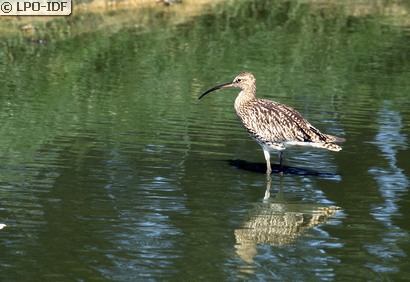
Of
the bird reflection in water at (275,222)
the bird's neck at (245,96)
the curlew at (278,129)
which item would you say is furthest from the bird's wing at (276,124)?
the bird reflection in water at (275,222)

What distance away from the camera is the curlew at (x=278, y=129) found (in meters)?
14.5

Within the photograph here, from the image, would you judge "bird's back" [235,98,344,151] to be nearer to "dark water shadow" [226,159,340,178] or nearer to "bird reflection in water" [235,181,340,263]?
"dark water shadow" [226,159,340,178]

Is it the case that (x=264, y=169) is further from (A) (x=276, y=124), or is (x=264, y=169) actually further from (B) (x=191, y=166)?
(B) (x=191, y=166)

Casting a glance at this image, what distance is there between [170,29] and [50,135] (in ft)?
42.9

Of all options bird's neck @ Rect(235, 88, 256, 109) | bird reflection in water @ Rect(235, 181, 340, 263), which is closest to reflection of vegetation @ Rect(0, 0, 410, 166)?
bird's neck @ Rect(235, 88, 256, 109)

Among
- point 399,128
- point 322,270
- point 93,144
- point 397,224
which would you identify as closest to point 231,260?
point 322,270

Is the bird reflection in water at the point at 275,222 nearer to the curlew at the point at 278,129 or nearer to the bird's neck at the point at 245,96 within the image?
the curlew at the point at 278,129

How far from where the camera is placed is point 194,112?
1880cm

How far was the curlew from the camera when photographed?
14453mm

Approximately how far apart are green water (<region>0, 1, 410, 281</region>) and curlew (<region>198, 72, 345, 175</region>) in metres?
0.48

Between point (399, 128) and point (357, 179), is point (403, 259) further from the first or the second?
point (399, 128)

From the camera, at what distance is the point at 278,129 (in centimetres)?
1452

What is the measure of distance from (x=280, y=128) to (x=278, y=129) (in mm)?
31

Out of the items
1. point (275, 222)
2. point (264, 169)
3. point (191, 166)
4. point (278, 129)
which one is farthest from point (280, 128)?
point (275, 222)
